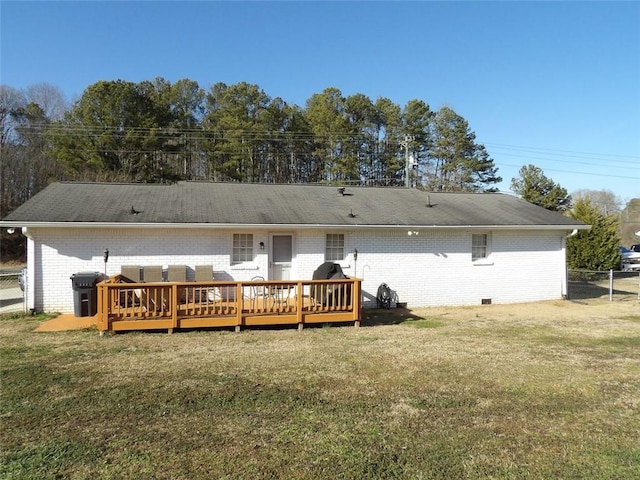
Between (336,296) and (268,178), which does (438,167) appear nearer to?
(268,178)

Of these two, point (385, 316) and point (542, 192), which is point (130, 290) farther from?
point (542, 192)

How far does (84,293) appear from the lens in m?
9.41

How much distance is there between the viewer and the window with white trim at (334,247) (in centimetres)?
1149

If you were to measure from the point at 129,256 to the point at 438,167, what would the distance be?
30072 millimetres

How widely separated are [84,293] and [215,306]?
10.9ft

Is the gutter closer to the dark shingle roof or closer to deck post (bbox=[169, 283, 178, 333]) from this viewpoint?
the dark shingle roof

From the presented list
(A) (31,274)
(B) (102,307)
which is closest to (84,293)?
(A) (31,274)

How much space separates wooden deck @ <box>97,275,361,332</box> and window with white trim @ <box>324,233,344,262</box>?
210cm

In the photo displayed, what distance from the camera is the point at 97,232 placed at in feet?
33.0

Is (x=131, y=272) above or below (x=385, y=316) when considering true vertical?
above

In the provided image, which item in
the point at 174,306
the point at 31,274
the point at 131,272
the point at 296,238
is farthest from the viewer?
the point at 296,238

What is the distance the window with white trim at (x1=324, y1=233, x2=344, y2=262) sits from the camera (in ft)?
37.7

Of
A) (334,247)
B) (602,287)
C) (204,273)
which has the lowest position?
(602,287)

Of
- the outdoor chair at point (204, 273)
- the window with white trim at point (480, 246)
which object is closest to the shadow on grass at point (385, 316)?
the window with white trim at point (480, 246)
